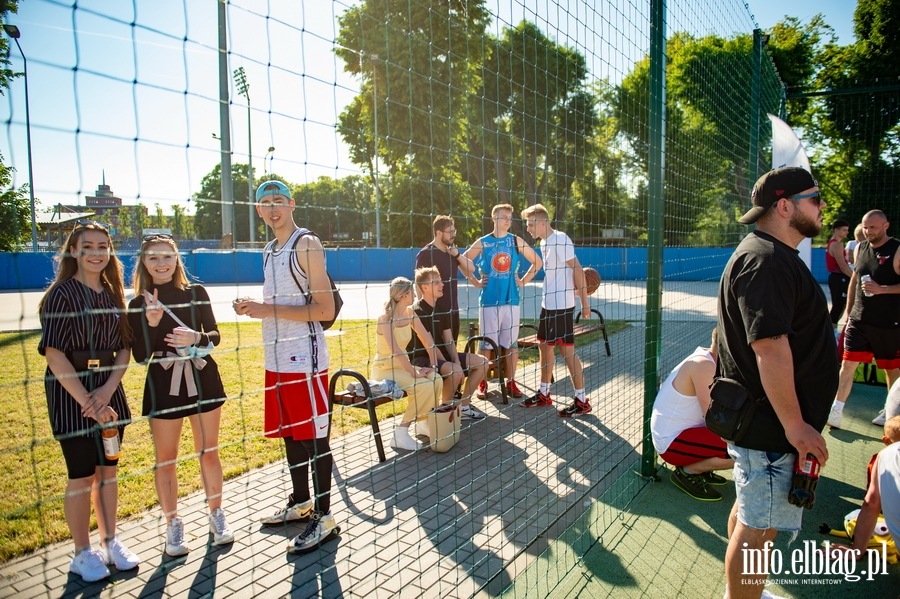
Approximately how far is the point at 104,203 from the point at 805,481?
2.39 metres

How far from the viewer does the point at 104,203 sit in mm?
1423

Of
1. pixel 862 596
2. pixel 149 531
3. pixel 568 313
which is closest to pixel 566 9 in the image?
pixel 568 313

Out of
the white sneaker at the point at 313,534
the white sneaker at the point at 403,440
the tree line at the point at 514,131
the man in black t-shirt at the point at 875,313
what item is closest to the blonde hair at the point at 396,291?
the tree line at the point at 514,131

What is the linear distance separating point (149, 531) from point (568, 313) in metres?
3.46

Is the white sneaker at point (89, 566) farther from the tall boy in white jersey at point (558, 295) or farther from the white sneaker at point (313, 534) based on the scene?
the tall boy in white jersey at point (558, 295)

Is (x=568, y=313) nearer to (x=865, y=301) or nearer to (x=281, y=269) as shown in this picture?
(x=865, y=301)

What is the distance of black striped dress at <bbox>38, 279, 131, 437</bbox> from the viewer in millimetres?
2209

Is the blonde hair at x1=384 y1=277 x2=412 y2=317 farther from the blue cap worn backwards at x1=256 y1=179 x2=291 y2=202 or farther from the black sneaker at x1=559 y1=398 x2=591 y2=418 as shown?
the black sneaker at x1=559 y1=398 x2=591 y2=418

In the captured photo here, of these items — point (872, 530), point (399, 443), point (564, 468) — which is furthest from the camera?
point (399, 443)

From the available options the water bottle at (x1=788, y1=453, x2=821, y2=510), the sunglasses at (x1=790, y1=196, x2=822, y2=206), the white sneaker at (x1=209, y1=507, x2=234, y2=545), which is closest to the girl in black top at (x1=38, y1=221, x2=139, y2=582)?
the white sneaker at (x1=209, y1=507, x2=234, y2=545)

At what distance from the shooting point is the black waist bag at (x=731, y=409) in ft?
6.47

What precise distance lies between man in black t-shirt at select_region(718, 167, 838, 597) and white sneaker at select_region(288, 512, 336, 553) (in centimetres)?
188

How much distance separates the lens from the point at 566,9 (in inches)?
119

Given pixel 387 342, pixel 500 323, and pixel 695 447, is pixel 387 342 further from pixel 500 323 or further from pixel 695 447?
Answer: pixel 695 447
